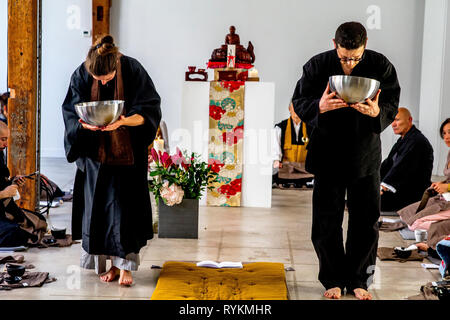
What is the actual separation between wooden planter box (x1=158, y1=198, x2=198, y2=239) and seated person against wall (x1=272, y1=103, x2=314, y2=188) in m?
2.94

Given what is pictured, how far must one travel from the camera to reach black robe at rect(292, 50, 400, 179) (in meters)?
3.68

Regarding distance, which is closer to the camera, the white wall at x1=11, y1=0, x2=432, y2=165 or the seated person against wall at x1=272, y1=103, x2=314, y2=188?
the seated person against wall at x1=272, y1=103, x2=314, y2=188

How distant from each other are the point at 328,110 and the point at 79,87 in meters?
1.45

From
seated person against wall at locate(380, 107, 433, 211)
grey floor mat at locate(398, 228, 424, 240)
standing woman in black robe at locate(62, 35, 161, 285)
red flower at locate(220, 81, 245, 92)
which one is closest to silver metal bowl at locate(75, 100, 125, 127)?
standing woman in black robe at locate(62, 35, 161, 285)

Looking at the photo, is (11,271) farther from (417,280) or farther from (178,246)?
(417,280)

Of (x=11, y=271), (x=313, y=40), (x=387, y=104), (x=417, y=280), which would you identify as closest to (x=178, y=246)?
(x=11, y=271)

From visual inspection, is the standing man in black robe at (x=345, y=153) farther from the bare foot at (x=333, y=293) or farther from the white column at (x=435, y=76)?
the white column at (x=435, y=76)

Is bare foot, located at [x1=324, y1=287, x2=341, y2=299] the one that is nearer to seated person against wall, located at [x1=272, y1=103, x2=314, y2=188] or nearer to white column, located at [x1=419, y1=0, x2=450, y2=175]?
seated person against wall, located at [x1=272, y1=103, x2=314, y2=188]

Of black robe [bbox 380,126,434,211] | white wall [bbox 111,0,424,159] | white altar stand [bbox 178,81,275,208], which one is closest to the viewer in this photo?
black robe [bbox 380,126,434,211]

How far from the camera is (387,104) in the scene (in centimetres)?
373

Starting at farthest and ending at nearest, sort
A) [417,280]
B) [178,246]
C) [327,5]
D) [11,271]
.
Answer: [327,5] < [178,246] < [417,280] < [11,271]

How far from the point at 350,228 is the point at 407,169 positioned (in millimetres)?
2874

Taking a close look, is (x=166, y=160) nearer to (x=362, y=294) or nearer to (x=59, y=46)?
(x=362, y=294)

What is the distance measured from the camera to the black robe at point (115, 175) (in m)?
4.04
